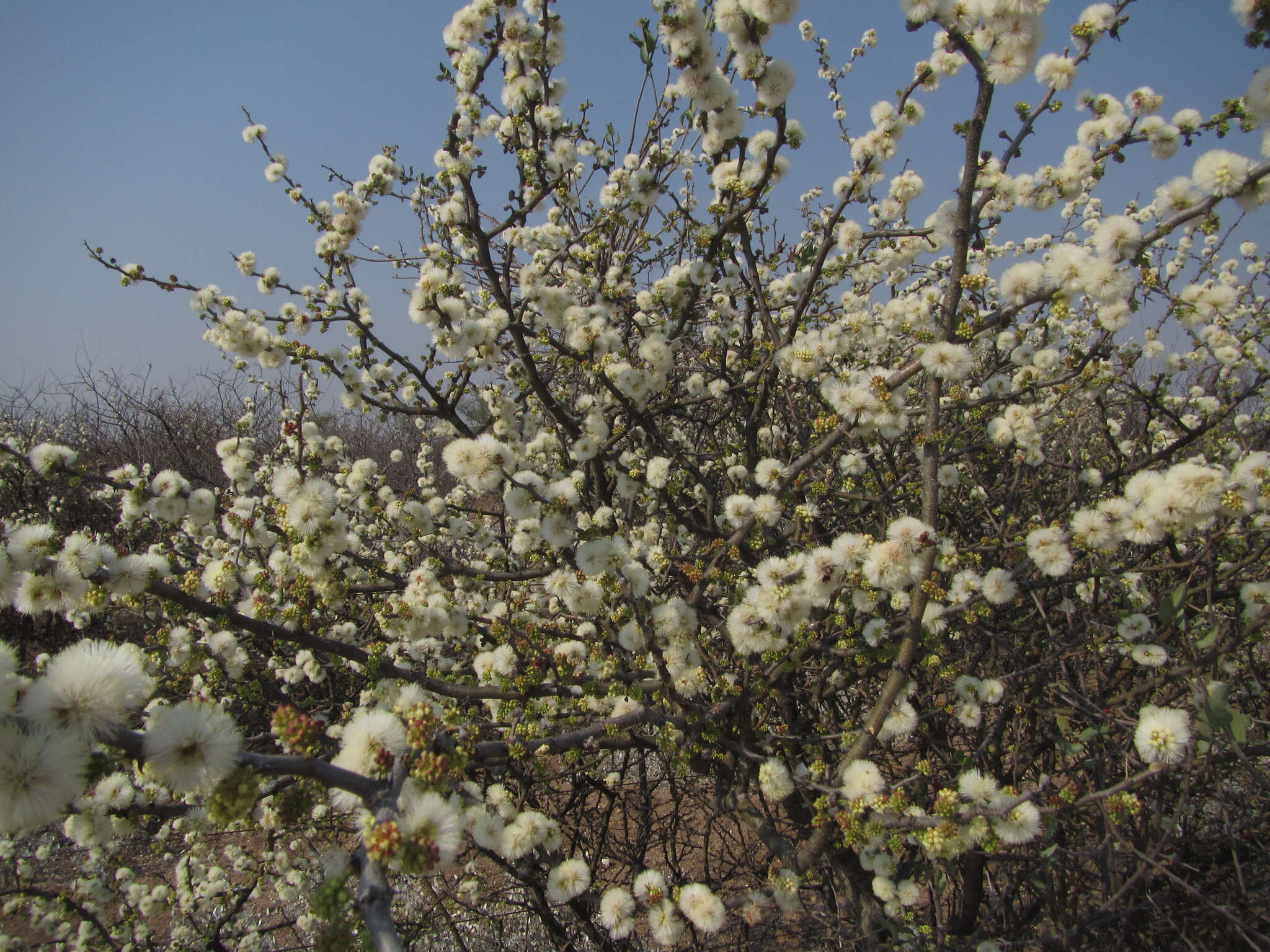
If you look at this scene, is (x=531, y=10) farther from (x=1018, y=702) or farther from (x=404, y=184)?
(x=1018, y=702)

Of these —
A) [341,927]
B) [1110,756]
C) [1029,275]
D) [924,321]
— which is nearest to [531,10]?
[924,321]

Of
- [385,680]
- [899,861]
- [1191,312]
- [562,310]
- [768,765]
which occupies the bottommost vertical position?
[899,861]

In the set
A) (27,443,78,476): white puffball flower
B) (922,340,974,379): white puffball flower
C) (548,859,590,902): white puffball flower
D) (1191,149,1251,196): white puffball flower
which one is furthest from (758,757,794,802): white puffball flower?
(27,443,78,476): white puffball flower

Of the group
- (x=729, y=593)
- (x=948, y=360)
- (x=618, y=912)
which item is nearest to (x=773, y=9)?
(x=948, y=360)

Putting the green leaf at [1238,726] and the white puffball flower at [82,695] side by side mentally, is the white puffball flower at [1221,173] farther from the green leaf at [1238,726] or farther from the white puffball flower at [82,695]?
the white puffball flower at [82,695]

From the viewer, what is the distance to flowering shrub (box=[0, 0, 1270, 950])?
6.52 feet

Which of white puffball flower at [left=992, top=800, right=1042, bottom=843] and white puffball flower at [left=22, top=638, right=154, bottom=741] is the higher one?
white puffball flower at [left=22, top=638, right=154, bottom=741]

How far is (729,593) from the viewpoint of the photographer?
379 cm

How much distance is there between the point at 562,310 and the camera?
3.38m

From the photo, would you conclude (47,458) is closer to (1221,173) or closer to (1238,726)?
(1221,173)

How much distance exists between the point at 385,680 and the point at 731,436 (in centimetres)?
434

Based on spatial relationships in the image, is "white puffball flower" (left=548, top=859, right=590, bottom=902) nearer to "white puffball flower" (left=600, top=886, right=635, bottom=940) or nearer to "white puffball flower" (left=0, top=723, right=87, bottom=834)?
"white puffball flower" (left=600, top=886, right=635, bottom=940)

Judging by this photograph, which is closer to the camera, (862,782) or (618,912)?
(862,782)

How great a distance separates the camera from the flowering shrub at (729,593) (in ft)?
6.52
